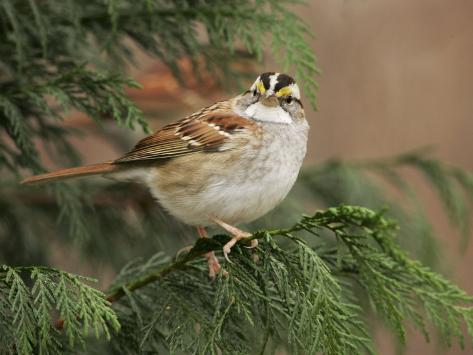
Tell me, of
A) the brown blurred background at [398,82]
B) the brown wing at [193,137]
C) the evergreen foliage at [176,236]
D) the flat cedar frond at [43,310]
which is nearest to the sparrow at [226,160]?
the brown wing at [193,137]

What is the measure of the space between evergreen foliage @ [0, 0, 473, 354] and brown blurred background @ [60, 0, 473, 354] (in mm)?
2809

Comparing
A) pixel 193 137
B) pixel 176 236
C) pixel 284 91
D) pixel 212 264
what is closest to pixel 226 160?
pixel 193 137

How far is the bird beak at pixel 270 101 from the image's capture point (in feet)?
9.50

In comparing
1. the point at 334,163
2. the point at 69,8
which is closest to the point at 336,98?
the point at 334,163

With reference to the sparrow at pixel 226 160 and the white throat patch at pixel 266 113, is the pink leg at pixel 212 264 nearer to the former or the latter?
the sparrow at pixel 226 160

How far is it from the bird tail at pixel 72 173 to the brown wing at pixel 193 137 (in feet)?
0.19

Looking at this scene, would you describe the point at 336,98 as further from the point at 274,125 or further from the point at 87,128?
the point at 274,125

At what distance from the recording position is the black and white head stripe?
2.85 metres

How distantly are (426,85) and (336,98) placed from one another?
738mm

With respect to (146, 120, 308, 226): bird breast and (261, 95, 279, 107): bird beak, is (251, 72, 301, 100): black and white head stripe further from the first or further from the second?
(146, 120, 308, 226): bird breast

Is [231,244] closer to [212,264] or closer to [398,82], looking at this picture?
[212,264]

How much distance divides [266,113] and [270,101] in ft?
0.15

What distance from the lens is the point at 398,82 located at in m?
6.77

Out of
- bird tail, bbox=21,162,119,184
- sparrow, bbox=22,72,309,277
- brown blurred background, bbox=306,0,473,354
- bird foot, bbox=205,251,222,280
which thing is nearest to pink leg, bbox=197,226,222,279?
bird foot, bbox=205,251,222,280
